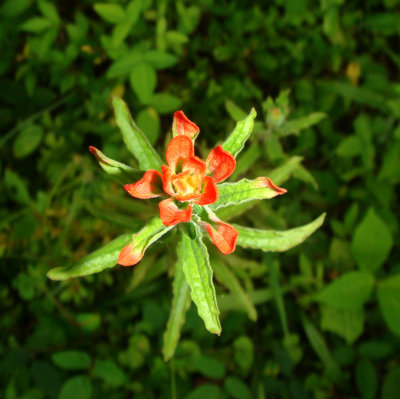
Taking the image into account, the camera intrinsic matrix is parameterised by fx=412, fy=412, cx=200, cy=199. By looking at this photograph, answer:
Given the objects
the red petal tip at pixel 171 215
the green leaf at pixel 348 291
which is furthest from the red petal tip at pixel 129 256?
the green leaf at pixel 348 291

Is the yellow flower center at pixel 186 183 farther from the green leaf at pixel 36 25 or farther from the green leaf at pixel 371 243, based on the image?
the green leaf at pixel 36 25

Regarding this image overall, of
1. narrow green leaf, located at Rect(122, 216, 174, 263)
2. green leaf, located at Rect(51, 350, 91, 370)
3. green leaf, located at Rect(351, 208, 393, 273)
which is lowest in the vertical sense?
green leaf, located at Rect(51, 350, 91, 370)

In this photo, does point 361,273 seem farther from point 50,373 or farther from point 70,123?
point 70,123

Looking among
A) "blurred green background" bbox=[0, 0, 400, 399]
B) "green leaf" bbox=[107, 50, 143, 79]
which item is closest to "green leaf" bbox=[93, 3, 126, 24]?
"blurred green background" bbox=[0, 0, 400, 399]

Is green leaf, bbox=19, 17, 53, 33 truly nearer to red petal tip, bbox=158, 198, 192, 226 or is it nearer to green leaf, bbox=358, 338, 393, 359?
red petal tip, bbox=158, 198, 192, 226

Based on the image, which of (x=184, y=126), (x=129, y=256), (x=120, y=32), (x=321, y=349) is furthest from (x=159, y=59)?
(x=321, y=349)

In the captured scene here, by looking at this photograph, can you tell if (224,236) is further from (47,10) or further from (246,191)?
(47,10)
